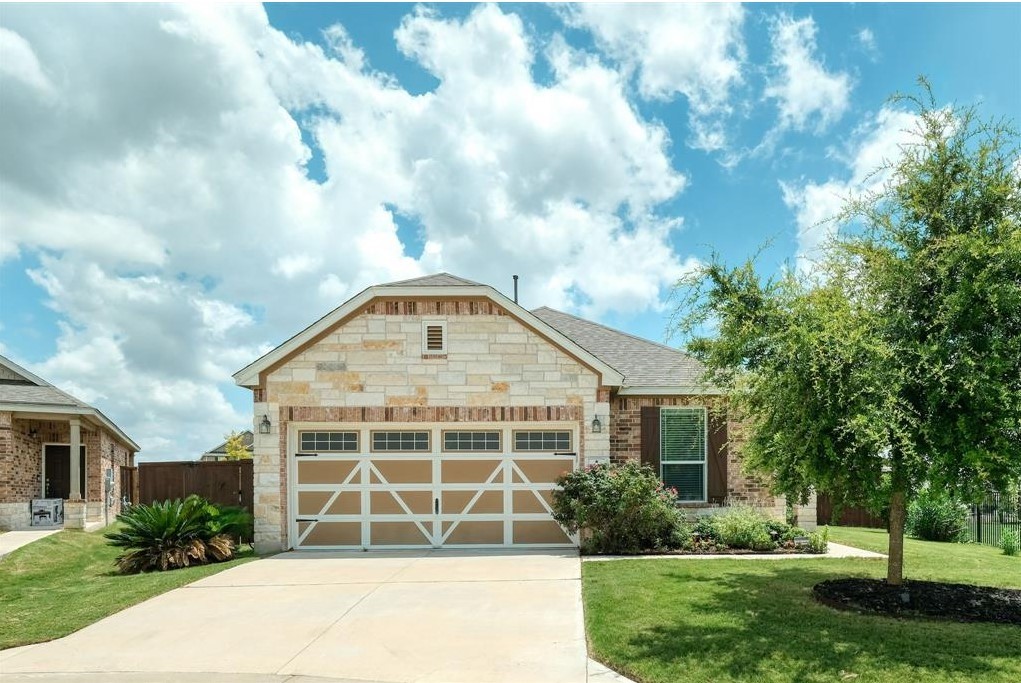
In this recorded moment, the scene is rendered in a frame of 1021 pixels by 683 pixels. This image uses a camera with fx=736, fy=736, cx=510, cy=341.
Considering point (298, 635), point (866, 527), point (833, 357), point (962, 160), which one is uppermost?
point (962, 160)

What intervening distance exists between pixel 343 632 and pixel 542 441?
6677mm

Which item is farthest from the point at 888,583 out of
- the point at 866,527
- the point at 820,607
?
the point at 866,527

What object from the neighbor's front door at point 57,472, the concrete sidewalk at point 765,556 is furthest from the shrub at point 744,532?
the neighbor's front door at point 57,472

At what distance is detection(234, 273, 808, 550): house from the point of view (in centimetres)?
1373

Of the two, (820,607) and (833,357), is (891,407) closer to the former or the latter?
(833,357)

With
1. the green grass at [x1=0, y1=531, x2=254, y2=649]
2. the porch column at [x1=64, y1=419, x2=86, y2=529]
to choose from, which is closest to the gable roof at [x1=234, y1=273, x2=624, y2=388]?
the green grass at [x1=0, y1=531, x2=254, y2=649]

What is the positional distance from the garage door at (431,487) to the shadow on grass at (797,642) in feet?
17.4

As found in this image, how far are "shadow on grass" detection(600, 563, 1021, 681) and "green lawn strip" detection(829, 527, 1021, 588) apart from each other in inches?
104

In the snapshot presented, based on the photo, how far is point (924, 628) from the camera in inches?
297

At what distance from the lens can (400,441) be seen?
14102 millimetres

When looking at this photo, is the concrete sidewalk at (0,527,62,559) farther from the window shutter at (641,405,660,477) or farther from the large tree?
the large tree

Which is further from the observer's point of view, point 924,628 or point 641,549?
point 641,549

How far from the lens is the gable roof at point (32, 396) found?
1933 centimetres

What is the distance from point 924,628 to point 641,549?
18.1 feet
